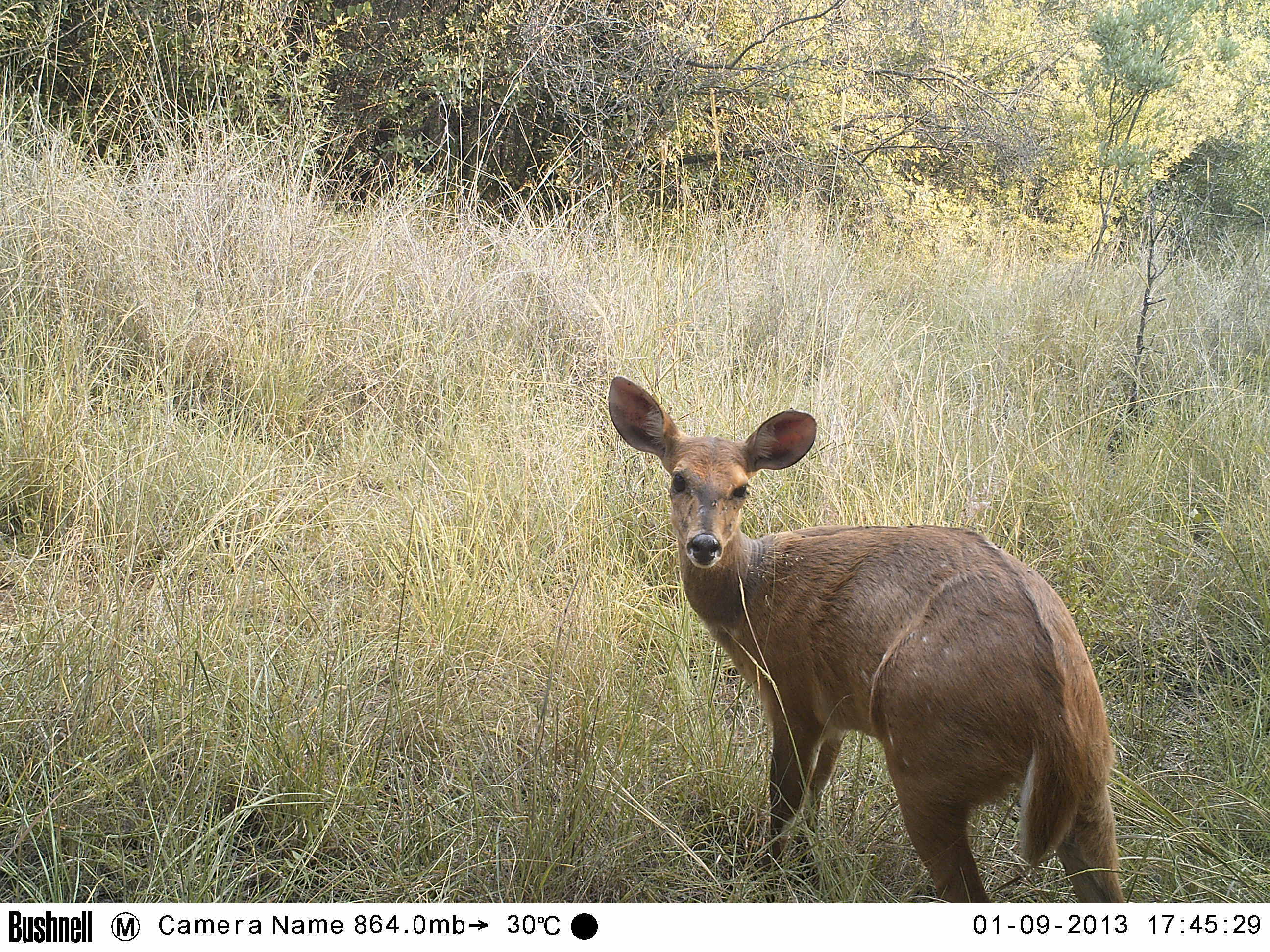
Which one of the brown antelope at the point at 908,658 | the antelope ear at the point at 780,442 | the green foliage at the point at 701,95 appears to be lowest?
the brown antelope at the point at 908,658

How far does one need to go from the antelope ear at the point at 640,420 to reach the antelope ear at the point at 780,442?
22 cm

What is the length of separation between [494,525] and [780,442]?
4.67 feet

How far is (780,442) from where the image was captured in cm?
276

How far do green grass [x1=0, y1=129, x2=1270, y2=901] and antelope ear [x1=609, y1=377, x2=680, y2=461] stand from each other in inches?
23.2

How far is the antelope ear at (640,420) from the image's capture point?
2.73 m

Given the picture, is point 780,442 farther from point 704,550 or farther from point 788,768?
point 788,768

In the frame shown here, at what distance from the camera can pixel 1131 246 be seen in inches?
340

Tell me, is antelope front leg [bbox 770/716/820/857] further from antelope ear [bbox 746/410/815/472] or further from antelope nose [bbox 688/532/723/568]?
antelope ear [bbox 746/410/815/472]
